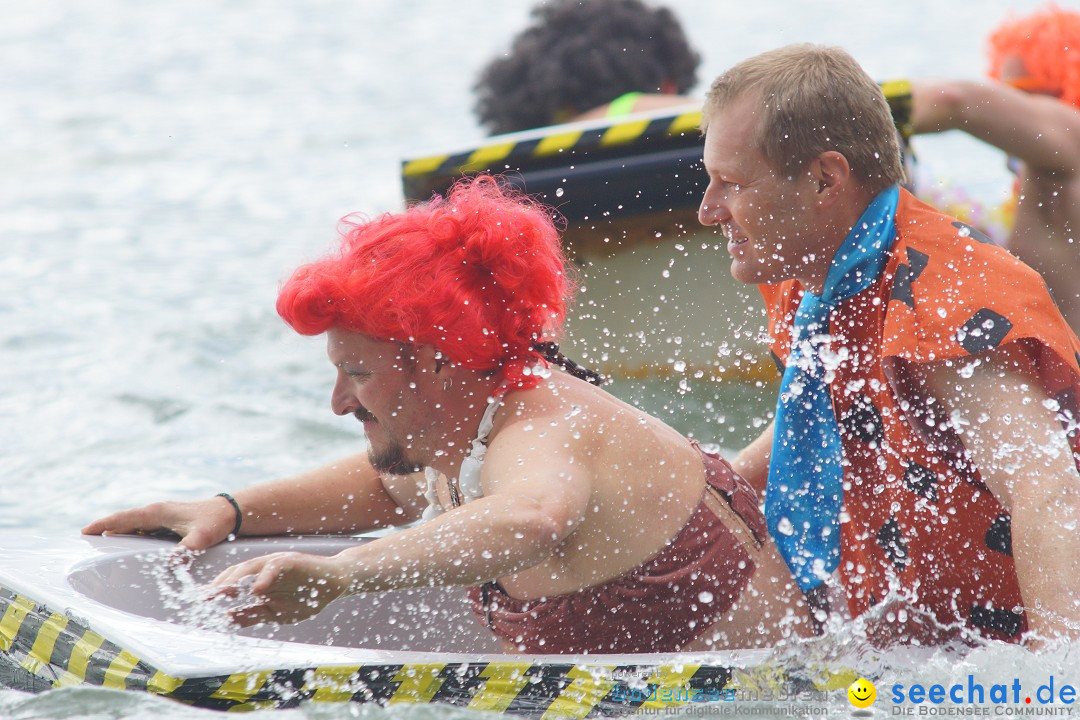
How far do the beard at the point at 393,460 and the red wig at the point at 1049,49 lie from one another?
271cm

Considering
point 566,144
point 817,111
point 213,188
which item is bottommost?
point 213,188

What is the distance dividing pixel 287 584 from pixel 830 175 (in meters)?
1.16

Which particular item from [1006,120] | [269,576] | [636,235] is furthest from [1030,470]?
[636,235]

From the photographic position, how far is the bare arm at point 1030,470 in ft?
6.63

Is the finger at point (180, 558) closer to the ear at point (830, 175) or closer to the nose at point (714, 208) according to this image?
the nose at point (714, 208)

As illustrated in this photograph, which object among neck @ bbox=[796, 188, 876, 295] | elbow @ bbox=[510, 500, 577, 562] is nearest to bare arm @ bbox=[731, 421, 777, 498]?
neck @ bbox=[796, 188, 876, 295]

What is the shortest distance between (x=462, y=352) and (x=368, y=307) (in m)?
0.18

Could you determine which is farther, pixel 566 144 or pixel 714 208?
pixel 566 144

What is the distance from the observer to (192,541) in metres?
2.68

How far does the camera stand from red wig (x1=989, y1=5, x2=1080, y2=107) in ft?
13.3

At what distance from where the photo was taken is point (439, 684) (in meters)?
2.04

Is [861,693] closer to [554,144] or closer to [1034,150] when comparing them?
[1034,150]

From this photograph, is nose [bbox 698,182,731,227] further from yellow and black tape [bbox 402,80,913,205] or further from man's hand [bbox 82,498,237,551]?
yellow and black tape [bbox 402,80,913,205]

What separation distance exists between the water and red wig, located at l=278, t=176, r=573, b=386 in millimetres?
171
